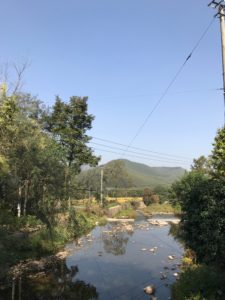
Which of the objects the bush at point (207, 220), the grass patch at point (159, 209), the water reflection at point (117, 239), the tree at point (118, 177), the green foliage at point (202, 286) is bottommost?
the water reflection at point (117, 239)

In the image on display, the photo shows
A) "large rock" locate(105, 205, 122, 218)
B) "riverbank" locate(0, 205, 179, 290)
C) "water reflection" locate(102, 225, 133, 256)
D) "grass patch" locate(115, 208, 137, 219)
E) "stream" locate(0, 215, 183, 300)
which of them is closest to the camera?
"stream" locate(0, 215, 183, 300)

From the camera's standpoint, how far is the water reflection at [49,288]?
17703mm

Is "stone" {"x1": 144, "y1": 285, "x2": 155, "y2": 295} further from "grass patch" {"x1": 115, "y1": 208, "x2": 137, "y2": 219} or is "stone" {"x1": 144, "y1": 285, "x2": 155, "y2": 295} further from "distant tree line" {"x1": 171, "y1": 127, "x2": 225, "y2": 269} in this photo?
"grass patch" {"x1": 115, "y1": 208, "x2": 137, "y2": 219}

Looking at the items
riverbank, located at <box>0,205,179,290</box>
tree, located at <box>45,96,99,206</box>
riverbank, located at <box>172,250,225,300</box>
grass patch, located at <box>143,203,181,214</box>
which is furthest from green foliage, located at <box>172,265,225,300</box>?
grass patch, located at <box>143,203,181,214</box>

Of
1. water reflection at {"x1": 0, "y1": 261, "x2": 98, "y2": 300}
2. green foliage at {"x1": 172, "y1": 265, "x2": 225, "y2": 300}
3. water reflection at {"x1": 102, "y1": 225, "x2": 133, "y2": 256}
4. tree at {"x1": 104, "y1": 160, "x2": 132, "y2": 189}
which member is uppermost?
tree at {"x1": 104, "y1": 160, "x2": 132, "y2": 189}

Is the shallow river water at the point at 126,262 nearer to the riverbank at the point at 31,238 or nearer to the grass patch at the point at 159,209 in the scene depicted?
the riverbank at the point at 31,238

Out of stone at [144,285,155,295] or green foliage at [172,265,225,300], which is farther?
stone at [144,285,155,295]

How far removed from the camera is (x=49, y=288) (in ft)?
62.0

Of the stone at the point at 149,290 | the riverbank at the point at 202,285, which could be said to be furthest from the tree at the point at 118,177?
the riverbank at the point at 202,285

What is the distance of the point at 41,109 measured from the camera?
2007 inches

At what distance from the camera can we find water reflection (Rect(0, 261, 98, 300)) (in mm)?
17703

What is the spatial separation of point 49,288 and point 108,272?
17.4ft

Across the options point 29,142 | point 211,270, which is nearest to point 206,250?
point 211,270

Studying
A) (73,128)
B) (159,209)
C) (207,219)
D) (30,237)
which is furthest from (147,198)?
(207,219)
